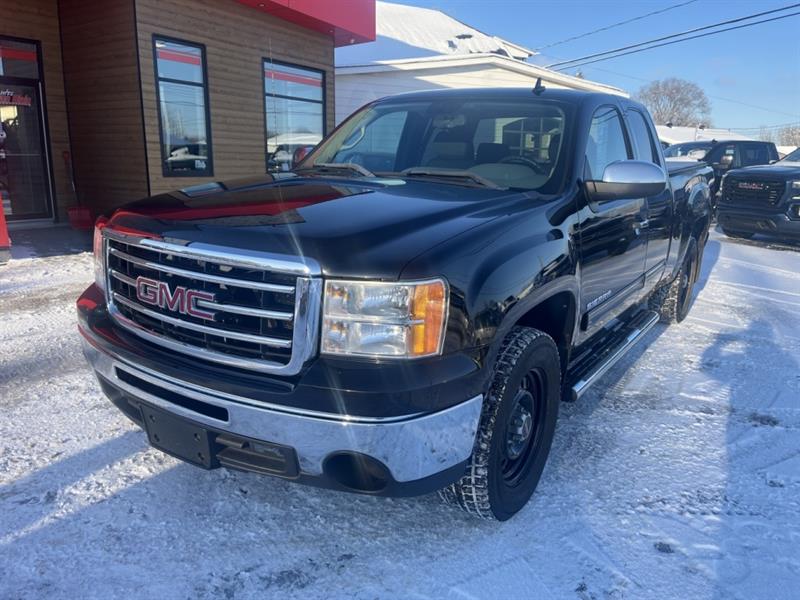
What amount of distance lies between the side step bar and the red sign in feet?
32.5

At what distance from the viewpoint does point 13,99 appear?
9.71 m

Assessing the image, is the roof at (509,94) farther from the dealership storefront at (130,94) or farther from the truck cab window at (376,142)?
the dealership storefront at (130,94)

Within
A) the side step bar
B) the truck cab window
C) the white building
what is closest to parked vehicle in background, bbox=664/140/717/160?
the white building

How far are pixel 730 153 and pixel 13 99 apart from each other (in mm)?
15364

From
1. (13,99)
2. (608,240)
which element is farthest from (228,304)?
(13,99)

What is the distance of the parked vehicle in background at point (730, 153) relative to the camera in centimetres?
1498

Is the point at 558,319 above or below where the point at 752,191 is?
below

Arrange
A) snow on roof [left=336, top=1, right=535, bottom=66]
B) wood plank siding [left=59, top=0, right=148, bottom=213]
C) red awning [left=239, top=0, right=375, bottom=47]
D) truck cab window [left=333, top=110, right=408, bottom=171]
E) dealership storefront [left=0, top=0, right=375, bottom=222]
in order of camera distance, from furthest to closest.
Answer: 1. snow on roof [left=336, top=1, right=535, bottom=66]
2. red awning [left=239, top=0, right=375, bottom=47]
3. dealership storefront [left=0, top=0, right=375, bottom=222]
4. wood plank siding [left=59, top=0, right=148, bottom=213]
5. truck cab window [left=333, top=110, right=408, bottom=171]

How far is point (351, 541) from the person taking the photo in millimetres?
2506

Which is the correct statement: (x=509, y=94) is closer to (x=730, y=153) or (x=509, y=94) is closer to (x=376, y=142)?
(x=376, y=142)

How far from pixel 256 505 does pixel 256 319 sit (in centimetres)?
102

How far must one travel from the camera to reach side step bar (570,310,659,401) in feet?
10.4

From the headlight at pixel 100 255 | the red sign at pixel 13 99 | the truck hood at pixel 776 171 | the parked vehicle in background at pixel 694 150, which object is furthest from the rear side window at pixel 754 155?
the headlight at pixel 100 255

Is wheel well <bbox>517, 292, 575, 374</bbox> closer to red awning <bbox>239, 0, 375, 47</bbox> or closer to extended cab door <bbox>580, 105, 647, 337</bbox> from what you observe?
extended cab door <bbox>580, 105, 647, 337</bbox>
